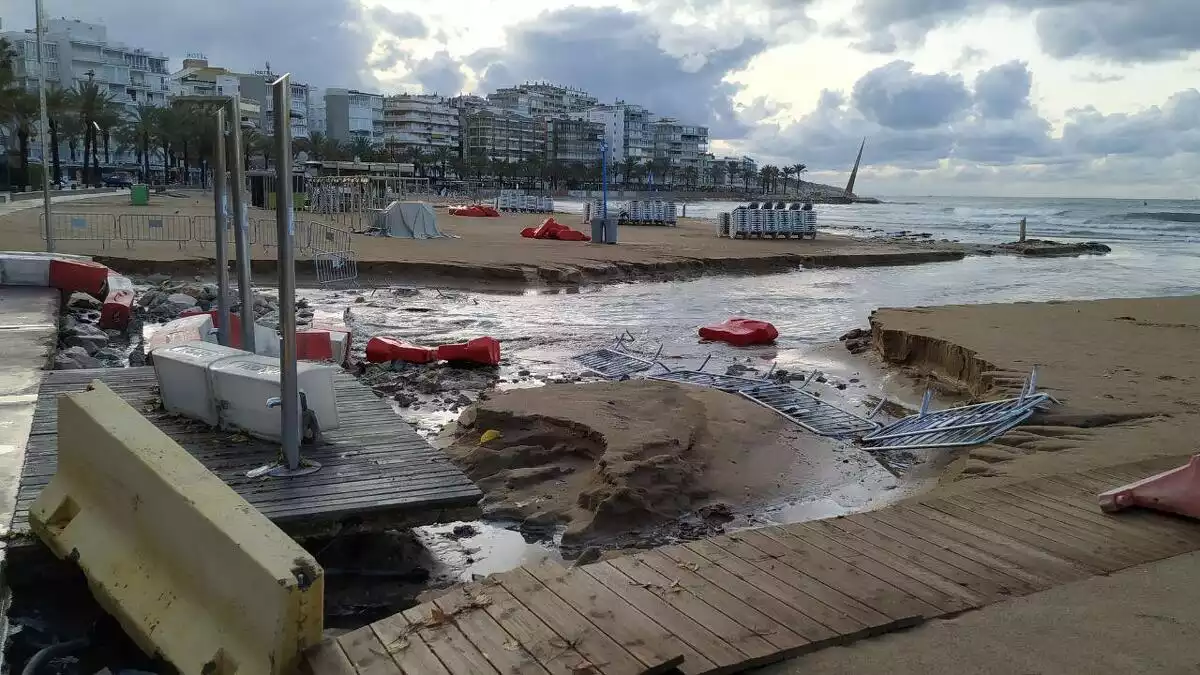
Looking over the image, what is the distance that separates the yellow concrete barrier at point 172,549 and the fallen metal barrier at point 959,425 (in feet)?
20.0

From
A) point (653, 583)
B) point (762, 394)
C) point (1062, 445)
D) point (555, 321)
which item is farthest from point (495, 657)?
point (555, 321)

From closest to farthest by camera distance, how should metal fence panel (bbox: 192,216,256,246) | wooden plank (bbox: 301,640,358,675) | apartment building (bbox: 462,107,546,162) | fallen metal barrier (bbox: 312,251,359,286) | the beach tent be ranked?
wooden plank (bbox: 301,640,358,675) → fallen metal barrier (bbox: 312,251,359,286) → metal fence panel (bbox: 192,216,256,246) → the beach tent → apartment building (bbox: 462,107,546,162)

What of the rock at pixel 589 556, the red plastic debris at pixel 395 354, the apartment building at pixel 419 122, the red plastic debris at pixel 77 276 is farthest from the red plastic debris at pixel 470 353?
the apartment building at pixel 419 122

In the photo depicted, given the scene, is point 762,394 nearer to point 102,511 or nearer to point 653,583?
point 653,583

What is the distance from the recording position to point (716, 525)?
21.8ft

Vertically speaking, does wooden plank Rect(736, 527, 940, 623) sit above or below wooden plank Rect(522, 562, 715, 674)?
below

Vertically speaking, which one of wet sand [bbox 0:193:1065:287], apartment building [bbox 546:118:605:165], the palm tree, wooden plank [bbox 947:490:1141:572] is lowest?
wooden plank [bbox 947:490:1141:572]

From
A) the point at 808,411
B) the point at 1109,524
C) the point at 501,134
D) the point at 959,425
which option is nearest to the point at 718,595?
the point at 1109,524

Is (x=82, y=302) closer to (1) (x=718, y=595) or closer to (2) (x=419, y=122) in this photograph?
(1) (x=718, y=595)

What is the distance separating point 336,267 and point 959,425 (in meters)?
16.6

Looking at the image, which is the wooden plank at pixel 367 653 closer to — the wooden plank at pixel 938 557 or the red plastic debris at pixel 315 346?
the wooden plank at pixel 938 557

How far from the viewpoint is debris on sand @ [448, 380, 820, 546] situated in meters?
6.65

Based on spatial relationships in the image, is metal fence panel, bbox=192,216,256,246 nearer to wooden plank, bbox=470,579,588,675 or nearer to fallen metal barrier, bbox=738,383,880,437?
fallen metal barrier, bbox=738,383,880,437

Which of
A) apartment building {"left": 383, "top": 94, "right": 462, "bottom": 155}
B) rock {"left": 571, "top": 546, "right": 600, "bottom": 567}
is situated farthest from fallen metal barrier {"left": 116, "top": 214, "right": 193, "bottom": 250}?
apartment building {"left": 383, "top": 94, "right": 462, "bottom": 155}
